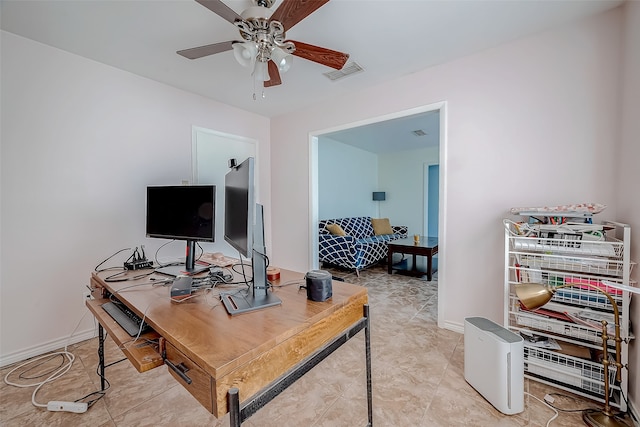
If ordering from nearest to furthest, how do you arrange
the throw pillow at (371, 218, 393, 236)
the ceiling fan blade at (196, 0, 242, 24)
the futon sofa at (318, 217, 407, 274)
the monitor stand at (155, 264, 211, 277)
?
1. the ceiling fan blade at (196, 0, 242, 24)
2. the monitor stand at (155, 264, 211, 277)
3. the futon sofa at (318, 217, 407, 274)
4. the throw pillow at (371, 218, 393, 236)

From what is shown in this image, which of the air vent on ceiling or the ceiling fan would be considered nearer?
the ceiling fan

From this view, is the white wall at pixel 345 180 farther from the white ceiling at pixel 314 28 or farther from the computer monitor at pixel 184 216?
the computer monitor at pixel 184 216

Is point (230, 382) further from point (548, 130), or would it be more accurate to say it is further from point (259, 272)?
point (548, 130)

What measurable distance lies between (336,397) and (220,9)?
227 centimetres

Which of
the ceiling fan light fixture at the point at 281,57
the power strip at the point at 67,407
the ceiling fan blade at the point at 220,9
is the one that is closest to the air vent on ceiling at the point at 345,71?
the ceiling fan light fixture at the point at 281,57

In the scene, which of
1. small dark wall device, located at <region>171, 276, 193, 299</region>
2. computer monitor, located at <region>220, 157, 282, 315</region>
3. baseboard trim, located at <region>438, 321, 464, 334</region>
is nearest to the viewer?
computer monitor, located at <region>220, 157, 282, 315</region>

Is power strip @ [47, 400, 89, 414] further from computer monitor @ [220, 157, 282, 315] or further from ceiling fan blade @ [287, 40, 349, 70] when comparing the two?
ceiling fan blade @ [287, 40, 349, 70]

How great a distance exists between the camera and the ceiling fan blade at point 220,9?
51.2 inches

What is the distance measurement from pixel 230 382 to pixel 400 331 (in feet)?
6.76

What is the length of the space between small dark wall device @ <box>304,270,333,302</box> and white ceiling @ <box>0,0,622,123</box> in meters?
1.71

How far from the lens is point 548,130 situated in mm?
1973

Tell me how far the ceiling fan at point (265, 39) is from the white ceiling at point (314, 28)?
30cm

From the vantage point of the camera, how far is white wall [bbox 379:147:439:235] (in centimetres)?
632

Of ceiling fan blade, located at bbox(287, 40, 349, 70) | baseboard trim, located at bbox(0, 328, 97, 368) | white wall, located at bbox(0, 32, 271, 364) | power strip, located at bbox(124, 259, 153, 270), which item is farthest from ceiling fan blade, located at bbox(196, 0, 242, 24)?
baseboard trim, located at bbox(0, 328, 97, 368)
